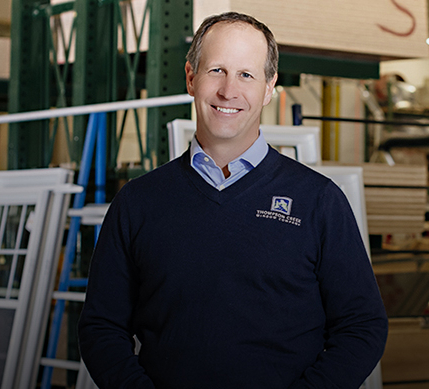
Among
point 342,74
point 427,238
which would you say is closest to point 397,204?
point 342,74

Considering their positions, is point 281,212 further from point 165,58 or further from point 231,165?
point 165,58

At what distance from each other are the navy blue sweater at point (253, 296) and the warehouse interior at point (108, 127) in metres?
1.16

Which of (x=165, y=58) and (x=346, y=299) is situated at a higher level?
(x=165, y=58)

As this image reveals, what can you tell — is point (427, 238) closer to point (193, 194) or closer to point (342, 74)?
point (342, 74)

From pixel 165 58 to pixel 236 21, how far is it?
155 centimetres

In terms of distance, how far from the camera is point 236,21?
1.39 metres

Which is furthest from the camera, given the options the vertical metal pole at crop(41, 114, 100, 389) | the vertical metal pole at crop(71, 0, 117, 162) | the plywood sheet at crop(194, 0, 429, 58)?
the vertical metal pole at crop(71, 0, 117, 162)

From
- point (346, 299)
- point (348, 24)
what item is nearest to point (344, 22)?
point (348, 24)

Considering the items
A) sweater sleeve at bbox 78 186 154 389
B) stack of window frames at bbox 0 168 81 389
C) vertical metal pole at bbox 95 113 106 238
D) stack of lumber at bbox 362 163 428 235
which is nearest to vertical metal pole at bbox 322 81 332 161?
stack of lumber at bbox 362 163 428 235

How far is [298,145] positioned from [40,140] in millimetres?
1845

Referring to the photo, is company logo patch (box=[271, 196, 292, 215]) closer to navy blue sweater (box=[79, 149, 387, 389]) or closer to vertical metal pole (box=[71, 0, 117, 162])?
navy blue sweater (box=[79, 149, 387, 389])

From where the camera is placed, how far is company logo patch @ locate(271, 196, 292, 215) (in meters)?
1.36

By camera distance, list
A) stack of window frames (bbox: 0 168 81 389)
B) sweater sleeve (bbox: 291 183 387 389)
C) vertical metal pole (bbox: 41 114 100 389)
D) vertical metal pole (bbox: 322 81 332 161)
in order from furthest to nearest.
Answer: vertical metal pole (bbox: 322 81 332 161) < vertical metal pole (bbox: 41 114 100 389) < stack of window frames (bbox: 0 168 81 389) < sweater sleeve (bbox: 291 183 387 389)

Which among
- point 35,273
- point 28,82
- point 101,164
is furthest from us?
point 28,82
